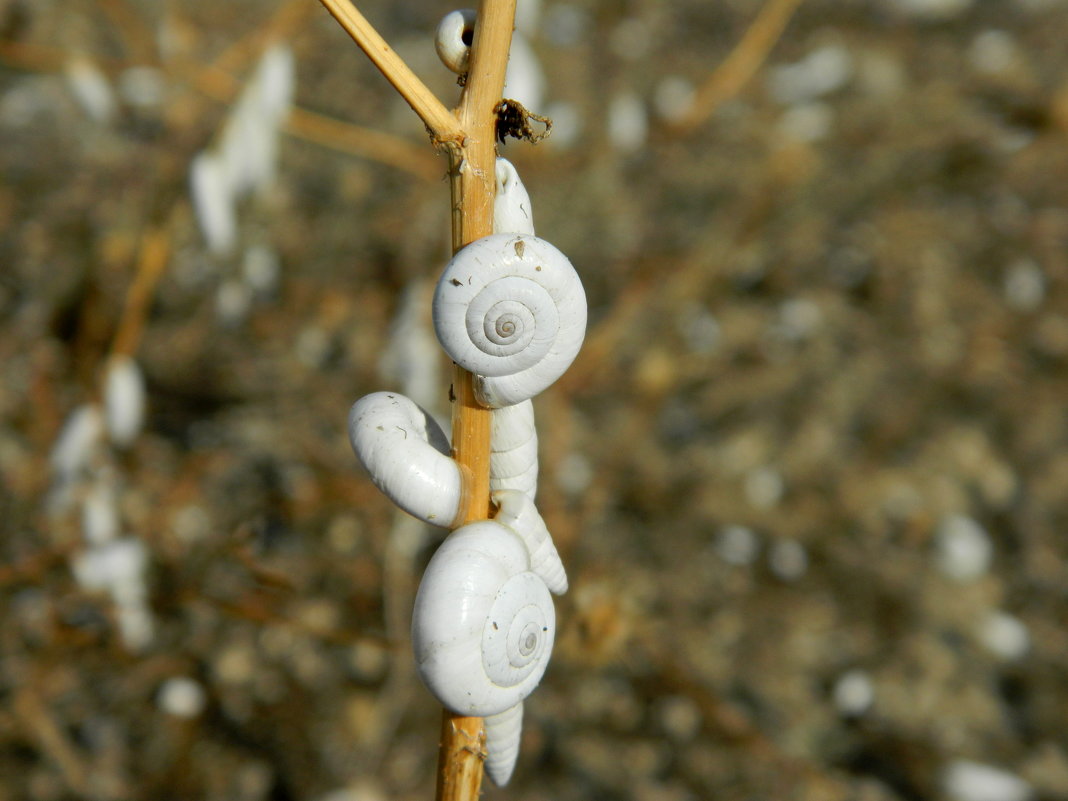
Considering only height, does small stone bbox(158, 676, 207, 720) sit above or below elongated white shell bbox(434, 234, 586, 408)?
above

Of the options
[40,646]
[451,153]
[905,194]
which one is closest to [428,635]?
[451,153]

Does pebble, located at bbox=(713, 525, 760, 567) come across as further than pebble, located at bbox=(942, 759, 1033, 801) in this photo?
Yes

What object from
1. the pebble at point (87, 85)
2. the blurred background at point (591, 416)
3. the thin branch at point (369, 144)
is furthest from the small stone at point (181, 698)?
the pebble at point (87, 85)

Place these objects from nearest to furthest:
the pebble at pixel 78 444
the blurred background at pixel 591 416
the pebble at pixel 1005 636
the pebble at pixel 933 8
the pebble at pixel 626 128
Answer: the pebble at pixel 78 444 < the blurred background at pixel 591 416 < the pebble at pixel 1005 636 < the pebble at pixel 626 128 < the pebble at pixel 933 8

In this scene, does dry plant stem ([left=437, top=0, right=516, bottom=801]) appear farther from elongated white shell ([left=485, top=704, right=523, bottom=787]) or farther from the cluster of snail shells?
elongated white shell ([left=485, top=704, right=523, bottom=787])

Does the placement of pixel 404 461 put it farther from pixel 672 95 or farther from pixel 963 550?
pixel 672 95

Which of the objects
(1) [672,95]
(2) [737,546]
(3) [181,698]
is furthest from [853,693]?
(1) [672,95]

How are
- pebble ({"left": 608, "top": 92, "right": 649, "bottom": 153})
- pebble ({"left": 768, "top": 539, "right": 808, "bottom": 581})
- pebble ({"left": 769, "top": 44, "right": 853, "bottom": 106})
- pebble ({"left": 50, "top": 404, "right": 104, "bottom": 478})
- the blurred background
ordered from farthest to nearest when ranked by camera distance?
pebble ({"left": 769, "top": 44, "right": 853, "bottom": 106}), pebble ({"left": 608, "top": 92, "right": 649, "bottom": 153}), pebble ({"left": 768, "top": 539, "right": 808, "bottom": 581}), the blurred background, pebble ({"left": 50, "top": 404, "right": 104, "bottom": 478})

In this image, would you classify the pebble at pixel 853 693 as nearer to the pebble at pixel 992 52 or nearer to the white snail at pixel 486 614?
the white snail at pixel 486 614

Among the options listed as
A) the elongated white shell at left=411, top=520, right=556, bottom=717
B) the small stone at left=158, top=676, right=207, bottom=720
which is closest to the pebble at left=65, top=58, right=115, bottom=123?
the small stone at left=158, top=676, right=207, bottom=720
